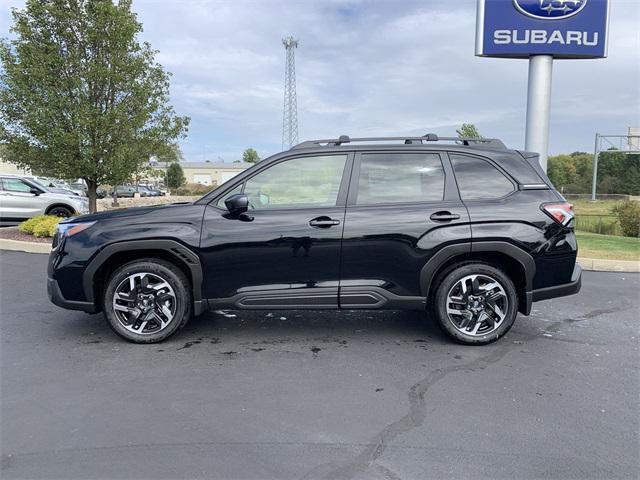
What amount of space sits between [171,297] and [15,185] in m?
12.0

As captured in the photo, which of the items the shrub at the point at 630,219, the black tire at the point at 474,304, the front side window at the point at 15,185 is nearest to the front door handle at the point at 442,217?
the black tire at the point at 474,304

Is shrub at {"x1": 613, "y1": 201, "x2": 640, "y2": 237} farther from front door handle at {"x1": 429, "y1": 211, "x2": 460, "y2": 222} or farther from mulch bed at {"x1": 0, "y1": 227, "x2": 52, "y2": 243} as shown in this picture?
mulch bed at {"x1": 0, "y1": 227, "x2": 52, "y2": 243}


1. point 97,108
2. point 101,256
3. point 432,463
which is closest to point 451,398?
point 432,463

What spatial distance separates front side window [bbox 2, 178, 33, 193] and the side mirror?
12066 millimetres

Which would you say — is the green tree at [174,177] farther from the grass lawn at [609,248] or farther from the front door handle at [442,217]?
the front door handle at [442,217]

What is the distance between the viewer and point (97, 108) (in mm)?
10453

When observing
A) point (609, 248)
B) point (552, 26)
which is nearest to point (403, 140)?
point (609, 248)

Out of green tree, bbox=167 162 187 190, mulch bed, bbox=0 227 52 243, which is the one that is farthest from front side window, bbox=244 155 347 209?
green tree, bbox=167 162 187 190

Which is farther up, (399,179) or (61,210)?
(399,179)

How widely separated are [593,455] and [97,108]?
10742 millimetres

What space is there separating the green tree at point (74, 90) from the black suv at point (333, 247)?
6.72 m

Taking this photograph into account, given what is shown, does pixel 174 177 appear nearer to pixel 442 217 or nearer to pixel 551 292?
pixel 442 217

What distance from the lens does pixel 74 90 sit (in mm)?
10305

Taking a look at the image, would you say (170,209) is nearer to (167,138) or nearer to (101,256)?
(101,256)
